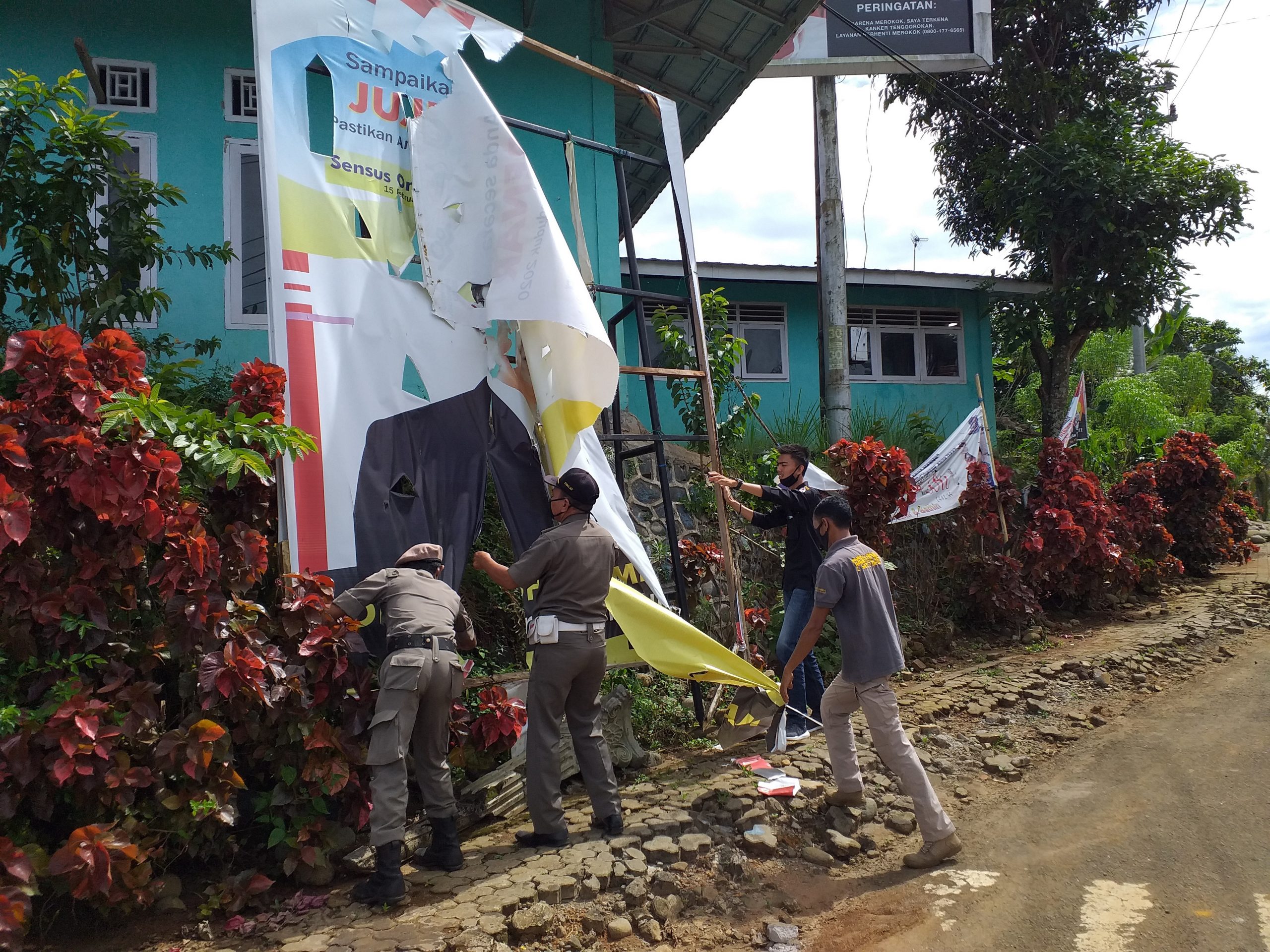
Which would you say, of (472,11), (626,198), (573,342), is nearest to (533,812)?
(573,342)

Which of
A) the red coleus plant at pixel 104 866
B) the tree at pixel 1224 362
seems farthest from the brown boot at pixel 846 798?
the tree at pixel 1224 362

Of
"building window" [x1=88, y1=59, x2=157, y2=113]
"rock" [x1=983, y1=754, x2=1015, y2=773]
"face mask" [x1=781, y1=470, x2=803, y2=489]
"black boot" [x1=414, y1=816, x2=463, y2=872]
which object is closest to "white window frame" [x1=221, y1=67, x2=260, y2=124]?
"building window" [x1=88, y1=59, x2=157, y2=113]

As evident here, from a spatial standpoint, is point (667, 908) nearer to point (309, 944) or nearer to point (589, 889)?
point (589, 889)

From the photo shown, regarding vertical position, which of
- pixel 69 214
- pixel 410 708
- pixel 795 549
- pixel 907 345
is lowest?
pixel 410 708

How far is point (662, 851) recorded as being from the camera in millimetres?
4719

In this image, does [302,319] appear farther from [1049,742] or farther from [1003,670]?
[1003,670]

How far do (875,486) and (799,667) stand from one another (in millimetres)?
2585

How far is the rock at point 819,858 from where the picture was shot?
510 cm

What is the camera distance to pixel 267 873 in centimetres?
434

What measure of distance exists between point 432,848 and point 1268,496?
25271 millimetres

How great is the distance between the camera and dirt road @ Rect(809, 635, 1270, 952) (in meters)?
4.22

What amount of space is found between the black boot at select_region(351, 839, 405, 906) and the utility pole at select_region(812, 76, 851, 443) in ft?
25.0

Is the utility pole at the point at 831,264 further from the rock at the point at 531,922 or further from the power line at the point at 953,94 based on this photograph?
the rock at the point at 531,922

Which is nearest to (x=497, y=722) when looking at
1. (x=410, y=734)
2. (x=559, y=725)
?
(x=559, y=725)
